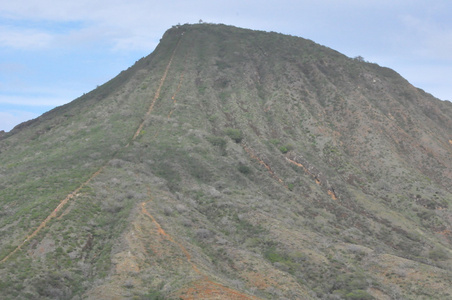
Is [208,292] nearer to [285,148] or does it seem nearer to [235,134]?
[235,134]

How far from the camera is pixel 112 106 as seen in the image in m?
81.1

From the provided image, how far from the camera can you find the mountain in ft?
116

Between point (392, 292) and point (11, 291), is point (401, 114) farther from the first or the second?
point (11, 291)

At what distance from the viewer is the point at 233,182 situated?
5872 cm

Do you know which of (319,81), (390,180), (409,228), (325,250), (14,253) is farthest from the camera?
(319,81)

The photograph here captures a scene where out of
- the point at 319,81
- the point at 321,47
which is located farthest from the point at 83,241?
the point at 321,47

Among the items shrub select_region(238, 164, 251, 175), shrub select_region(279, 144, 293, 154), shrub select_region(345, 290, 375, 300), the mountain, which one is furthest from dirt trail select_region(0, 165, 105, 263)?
shrub select_region(279, 144, 293, 154)

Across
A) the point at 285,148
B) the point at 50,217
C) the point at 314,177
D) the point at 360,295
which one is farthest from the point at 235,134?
the point at 360,295

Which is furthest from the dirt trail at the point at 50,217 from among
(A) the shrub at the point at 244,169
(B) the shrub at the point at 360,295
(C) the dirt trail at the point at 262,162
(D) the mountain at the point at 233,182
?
(B) the shrub at the point at 360,295

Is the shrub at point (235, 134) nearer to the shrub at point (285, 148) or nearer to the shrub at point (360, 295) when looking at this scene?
the shrub at point (285, 148)

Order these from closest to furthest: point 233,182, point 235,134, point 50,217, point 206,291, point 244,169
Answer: point 206,291 → point 50,217 → point 233,182 → point 244,169 → point 235,134

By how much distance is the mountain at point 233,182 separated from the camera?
3544cm

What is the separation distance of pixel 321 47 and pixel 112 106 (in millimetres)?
51778

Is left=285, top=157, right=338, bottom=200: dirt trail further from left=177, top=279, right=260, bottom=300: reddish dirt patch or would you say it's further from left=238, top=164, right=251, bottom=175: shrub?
left=177, top=279, right=260, bottom=300: reddish dirt patch
